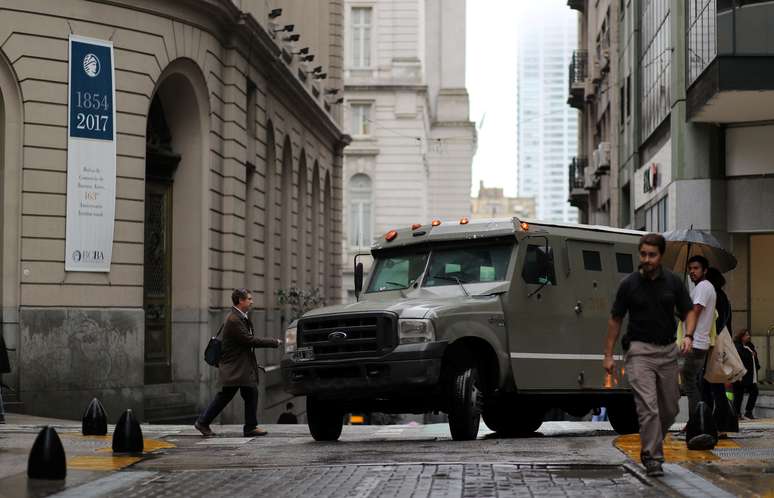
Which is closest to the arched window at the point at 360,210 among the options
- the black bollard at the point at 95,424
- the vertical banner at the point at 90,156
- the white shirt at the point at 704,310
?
the vertical banner at the point at 90,156

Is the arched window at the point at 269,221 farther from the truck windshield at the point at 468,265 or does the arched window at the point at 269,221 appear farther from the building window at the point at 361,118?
the building window at the point at 361,118

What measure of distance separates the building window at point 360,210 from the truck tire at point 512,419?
54657 millimetres

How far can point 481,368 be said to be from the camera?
16.2 m

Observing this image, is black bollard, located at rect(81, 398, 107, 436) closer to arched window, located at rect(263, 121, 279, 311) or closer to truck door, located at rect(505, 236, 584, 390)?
truck door, located at rect(505, 236, 584, 390)

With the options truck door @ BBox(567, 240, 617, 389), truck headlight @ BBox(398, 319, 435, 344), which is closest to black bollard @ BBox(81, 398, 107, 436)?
truck headlight @ BBox(398, 319, 435, 344)

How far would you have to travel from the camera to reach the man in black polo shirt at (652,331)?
37.6 ft

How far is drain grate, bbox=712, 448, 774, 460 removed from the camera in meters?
12.8

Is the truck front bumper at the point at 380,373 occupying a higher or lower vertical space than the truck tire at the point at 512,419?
higher

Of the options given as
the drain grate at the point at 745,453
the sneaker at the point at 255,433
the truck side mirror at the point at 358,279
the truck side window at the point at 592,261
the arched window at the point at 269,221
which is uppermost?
the arched window at the point at 269,221

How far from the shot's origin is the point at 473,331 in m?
15.7

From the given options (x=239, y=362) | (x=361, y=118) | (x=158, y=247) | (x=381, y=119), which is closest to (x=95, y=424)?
(x=239, y=362)

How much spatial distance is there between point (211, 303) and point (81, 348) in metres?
4.97

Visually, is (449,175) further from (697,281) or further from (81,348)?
(697,281)

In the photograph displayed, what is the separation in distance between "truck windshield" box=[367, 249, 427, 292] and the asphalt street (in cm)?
184
